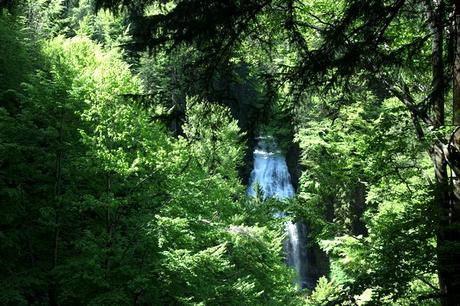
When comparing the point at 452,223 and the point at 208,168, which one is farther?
the point at 208,168

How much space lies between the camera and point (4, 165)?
36.6 feet

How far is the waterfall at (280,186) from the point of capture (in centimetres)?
3066

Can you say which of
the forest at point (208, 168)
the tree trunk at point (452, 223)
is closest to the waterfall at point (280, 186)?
the forest at point (208, 168)

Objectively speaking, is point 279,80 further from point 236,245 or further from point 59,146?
point 236,245

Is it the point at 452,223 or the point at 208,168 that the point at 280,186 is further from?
the point at 452,223

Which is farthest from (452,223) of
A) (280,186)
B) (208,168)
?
(280,186)

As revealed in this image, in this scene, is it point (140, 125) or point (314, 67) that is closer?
point (314, 67)

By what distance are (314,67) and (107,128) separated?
816cm

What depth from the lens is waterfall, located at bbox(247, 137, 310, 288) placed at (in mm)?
30656

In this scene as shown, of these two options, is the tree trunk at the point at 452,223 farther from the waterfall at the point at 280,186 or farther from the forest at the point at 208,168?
the waterfall at the point at 280,186

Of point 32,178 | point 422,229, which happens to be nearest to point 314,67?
point 422,229

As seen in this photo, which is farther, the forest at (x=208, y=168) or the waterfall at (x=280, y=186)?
the waterfall at (x=280, y=186)

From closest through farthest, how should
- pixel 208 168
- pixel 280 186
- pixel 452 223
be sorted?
pixel 452 223, pixel 208 168, pixel 280 186

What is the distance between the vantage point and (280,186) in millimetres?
34000
